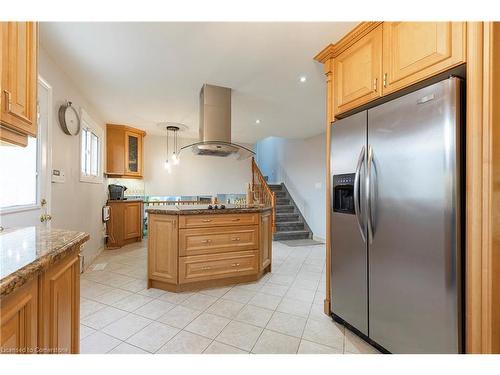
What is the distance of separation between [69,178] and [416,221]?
362 centimetres

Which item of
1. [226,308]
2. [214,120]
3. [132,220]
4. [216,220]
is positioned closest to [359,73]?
[214,120]

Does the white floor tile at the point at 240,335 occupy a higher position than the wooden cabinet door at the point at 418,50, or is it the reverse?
the wooden cabinet door at the point at 418,50

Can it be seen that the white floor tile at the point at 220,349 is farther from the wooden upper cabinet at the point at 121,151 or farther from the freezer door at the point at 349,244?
the wooden upper cabinet at the point at 121,151

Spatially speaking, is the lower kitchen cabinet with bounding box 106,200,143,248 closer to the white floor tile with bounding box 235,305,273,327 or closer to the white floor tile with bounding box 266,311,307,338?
the white floor tile with bounding box 235,305,273,327

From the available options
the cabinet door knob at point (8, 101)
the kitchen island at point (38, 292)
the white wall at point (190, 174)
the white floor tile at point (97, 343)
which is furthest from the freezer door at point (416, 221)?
the white wall at point (190, 174)

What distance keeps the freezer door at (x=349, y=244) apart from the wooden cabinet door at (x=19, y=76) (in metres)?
2.00

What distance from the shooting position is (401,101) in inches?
53.9

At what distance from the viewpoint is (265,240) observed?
9.97ft

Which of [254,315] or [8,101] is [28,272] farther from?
[254,315]

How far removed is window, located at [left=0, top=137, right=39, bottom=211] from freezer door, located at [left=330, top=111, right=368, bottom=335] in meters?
2.46

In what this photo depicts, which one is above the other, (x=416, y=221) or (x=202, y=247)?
(x=416, y=221)

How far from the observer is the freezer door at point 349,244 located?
63.7 inches

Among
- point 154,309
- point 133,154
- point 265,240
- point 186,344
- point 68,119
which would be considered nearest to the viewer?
point 186,344
